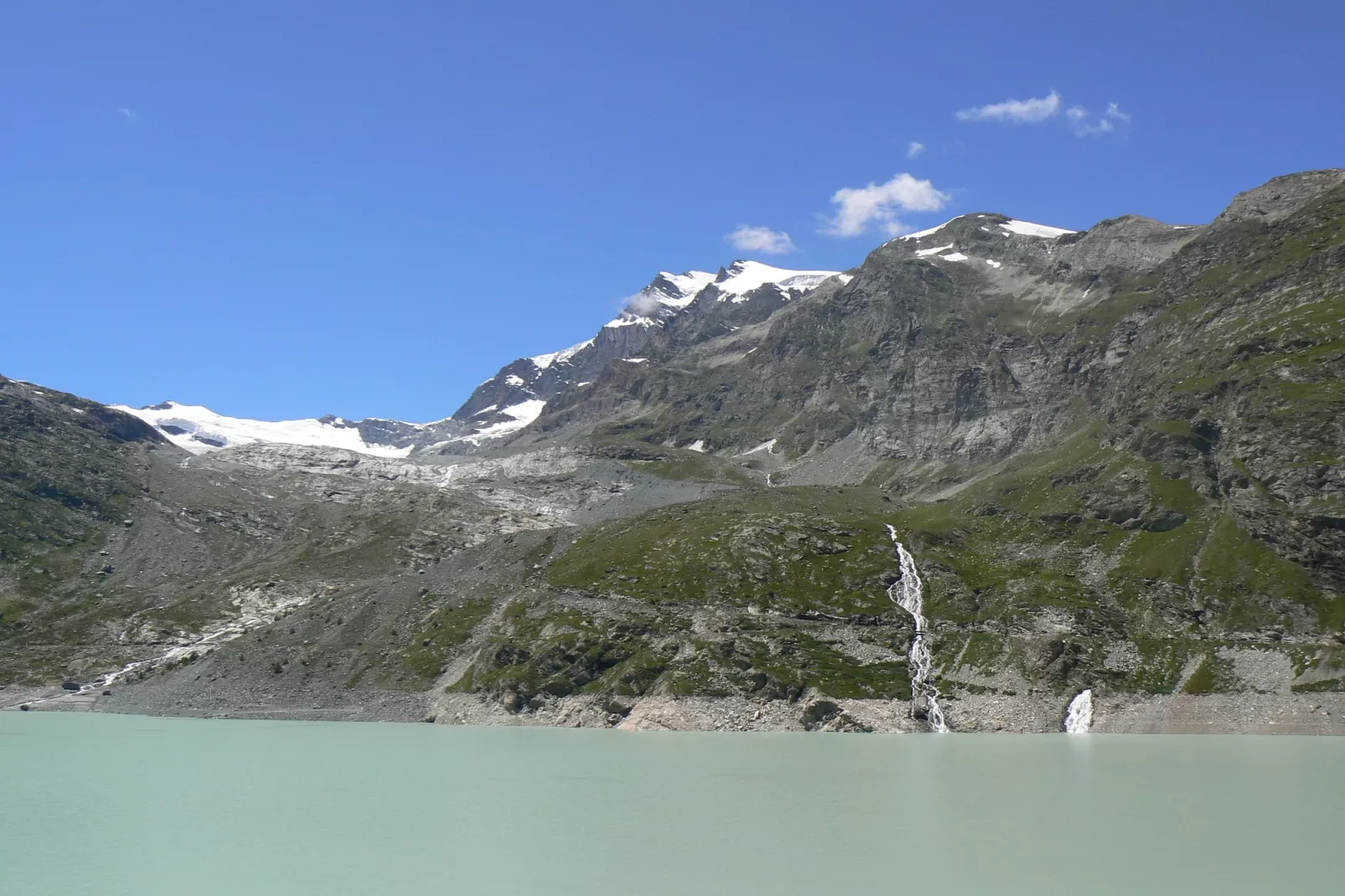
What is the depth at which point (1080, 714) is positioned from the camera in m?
119

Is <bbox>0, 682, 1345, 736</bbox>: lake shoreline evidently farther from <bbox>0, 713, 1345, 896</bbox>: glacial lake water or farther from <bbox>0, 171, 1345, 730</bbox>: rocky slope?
<bbox>0, 713, 1345, 896</bbox>: glacial lake water

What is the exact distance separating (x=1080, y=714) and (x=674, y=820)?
78952 mm

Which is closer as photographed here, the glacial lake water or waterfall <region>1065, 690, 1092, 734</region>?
the glacial lake water

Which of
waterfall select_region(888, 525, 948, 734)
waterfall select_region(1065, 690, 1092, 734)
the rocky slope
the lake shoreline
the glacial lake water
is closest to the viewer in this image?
the glacial lake water

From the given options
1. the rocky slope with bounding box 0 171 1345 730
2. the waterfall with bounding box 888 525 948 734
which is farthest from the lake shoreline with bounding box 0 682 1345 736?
the waterfall with bounding box 888 525 948 734

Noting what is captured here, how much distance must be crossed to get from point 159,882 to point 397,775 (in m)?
35.9

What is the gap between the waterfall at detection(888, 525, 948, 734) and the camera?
122m

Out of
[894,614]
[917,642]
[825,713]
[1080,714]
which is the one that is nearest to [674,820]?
[825,713]

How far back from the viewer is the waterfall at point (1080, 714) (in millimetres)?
117250

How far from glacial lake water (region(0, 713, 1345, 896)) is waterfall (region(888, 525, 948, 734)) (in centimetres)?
2273

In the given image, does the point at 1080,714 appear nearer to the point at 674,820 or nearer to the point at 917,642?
the point at 917,642

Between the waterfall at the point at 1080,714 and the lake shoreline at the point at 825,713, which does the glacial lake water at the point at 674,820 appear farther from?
the waterfall at the point at 1080,714

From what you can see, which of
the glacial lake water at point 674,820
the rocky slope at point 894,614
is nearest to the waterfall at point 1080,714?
the rocky slope at point 894,614

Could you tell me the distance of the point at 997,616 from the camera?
143250 mm
